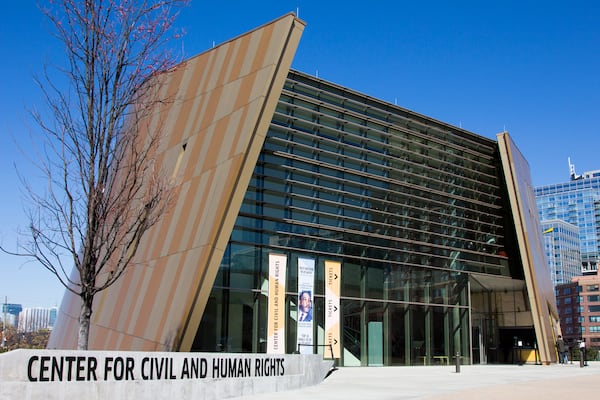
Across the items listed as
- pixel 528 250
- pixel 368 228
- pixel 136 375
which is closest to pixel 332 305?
pixel 368 228

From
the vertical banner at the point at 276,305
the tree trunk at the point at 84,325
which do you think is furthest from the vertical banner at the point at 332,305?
the tree trunk at the point at 84,325

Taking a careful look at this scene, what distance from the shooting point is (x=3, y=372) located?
33.9 ft

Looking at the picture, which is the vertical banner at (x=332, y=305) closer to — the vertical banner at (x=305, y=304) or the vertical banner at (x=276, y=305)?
the vertical banner at (x=305, y=304)

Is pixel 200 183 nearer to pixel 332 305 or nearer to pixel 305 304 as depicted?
pixel 305 304

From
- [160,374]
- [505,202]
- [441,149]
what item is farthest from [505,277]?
[160,374]

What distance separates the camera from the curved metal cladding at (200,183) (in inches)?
775

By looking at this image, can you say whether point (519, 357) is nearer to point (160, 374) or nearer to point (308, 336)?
→ point (308, 336)

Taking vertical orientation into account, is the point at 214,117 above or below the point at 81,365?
above

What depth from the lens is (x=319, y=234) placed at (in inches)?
1081

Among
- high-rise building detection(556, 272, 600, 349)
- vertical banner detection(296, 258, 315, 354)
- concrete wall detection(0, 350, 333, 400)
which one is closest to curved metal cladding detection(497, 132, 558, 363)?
vertical banner detection(296, 258, 315, 354)

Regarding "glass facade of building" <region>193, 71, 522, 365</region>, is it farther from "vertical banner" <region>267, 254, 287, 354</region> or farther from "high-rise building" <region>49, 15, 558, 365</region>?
"vertical banner" <region>267, 254, 287, 354</region>

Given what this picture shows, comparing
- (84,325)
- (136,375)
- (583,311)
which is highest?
(583,311)

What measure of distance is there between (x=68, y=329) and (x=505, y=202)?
2531 centimetres

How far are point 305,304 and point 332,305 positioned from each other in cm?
165
